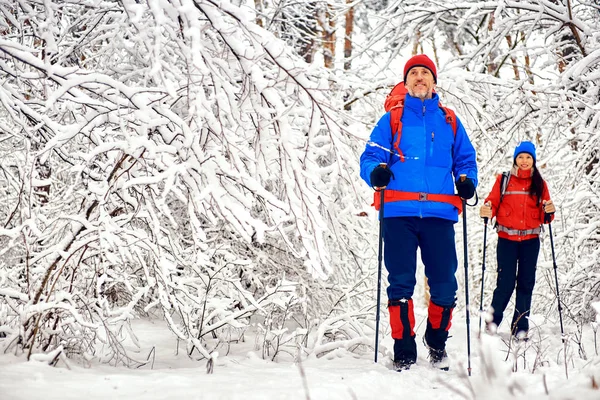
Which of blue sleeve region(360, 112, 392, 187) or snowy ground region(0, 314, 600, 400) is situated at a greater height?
blue sleeve region(360, 112, 392, 187)

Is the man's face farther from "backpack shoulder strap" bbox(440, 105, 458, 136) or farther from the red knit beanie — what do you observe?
"backpack shoulder strap" bbox(440, 105, 458, 136)

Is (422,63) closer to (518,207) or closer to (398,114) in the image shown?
(398,114)

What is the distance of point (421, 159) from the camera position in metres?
3.37

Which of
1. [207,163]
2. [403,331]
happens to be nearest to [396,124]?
[403,331]

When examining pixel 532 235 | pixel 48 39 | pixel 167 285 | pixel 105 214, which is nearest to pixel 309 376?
pixel 167 285

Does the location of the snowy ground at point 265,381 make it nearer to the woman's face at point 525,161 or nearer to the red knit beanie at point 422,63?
the red knit beanie at point 422,63

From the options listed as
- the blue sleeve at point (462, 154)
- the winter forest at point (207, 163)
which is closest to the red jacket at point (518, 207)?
the winter forest at point (207, 163)

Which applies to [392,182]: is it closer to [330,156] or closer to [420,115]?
[420,115]

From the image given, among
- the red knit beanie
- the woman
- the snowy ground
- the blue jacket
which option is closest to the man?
the blue jacket

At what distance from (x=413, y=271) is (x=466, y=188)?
616 mm

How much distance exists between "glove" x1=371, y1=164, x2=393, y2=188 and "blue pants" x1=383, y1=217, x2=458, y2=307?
0.92 ft

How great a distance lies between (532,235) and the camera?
16.1 feet

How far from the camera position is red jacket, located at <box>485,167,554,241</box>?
489cm

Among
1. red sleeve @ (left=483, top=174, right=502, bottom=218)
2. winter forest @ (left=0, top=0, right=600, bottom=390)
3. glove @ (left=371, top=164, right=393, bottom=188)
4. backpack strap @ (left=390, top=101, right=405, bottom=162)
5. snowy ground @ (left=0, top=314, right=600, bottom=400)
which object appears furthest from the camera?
red sleeve @ (left=483, top=174, right=502, bottom=218)
